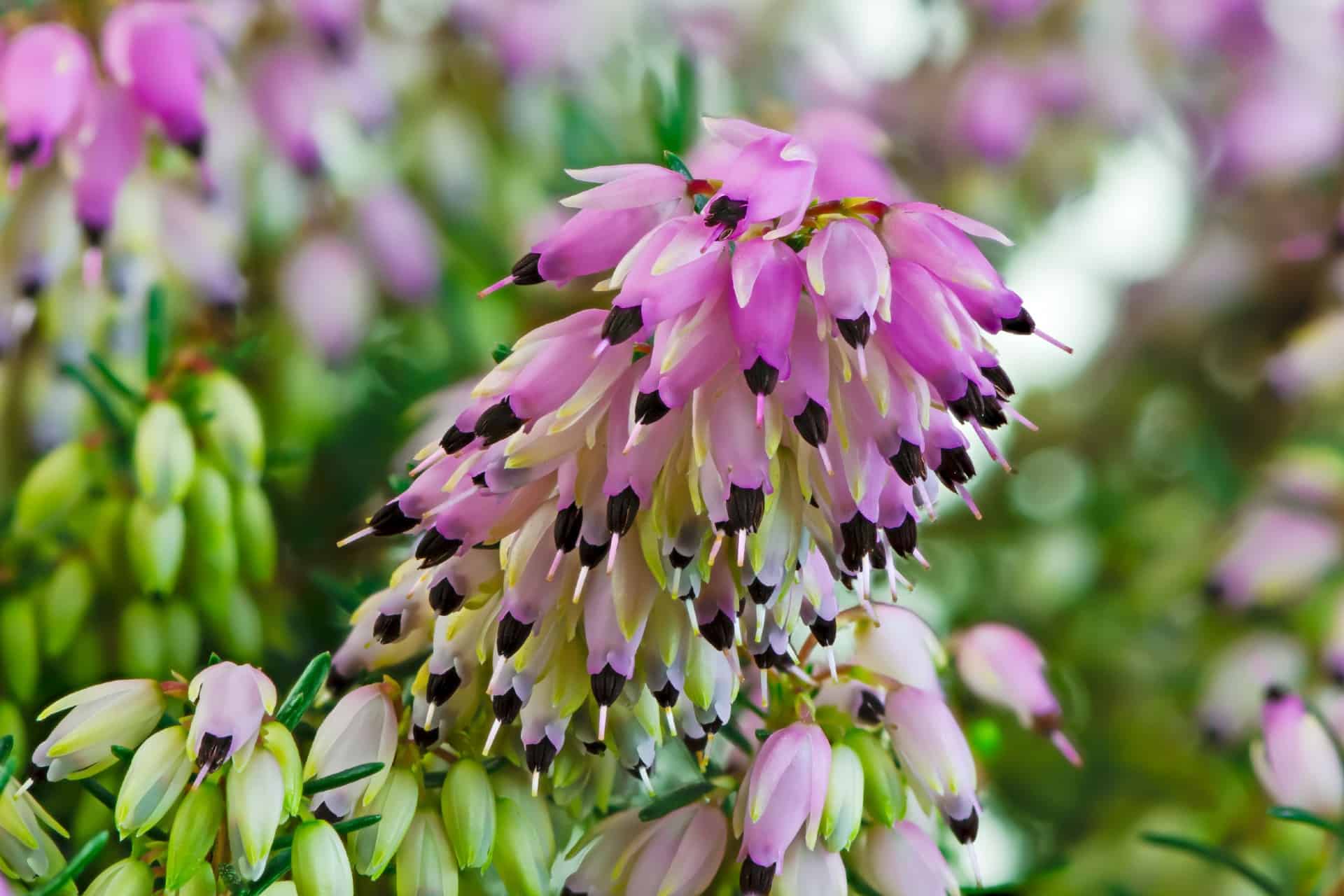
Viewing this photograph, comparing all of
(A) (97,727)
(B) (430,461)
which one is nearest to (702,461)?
(B) (430,461)

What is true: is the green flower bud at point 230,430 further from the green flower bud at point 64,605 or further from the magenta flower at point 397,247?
the magenta flower at point 397,247

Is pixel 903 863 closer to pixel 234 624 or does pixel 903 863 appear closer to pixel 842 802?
pixel 842 802

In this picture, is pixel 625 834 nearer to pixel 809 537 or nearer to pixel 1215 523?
pixel 809 537

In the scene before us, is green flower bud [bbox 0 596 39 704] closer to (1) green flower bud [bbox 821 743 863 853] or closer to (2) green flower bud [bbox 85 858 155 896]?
(2) green flower bud [bbox 85 858 155 896]

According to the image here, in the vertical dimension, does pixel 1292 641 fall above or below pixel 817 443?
below

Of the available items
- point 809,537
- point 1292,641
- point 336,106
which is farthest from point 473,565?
point 1292,641

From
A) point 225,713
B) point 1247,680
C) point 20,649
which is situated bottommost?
point 1247,680
